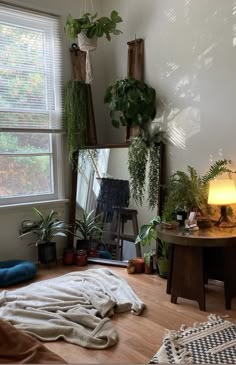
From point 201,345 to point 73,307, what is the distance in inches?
37.1

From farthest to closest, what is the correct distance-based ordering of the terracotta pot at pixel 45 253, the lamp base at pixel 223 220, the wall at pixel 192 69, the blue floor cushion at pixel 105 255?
the blue floor cushion at pixel 105 255 < the terracotta pot at pixel 45 253 < the wall at pixel 192 69 < the lamp base at pixel 223 220

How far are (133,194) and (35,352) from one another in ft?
7.31


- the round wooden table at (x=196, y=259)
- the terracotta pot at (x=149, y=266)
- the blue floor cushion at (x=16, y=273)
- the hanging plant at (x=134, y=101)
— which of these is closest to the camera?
the round wooden table at (x=196, y=259)

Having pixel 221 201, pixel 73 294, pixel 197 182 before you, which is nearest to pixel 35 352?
pixel 73 294

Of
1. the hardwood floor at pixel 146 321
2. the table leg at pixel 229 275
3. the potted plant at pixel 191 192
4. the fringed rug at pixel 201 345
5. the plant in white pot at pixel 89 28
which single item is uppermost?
the plant in white pot at pixel 89 28

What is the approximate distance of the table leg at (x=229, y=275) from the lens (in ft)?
8.95

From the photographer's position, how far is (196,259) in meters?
2.72

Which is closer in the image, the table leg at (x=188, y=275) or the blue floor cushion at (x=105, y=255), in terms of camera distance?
the table leg at (x=188, y=275)

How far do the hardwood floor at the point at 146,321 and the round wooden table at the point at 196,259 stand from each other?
0.36 ft

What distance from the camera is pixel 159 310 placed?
8.86 feet

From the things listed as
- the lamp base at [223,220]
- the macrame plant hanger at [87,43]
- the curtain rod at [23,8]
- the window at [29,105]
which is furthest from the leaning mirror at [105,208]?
the curtain rod at [23,8]

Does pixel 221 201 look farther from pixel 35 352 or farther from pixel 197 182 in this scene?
pixel 35 352

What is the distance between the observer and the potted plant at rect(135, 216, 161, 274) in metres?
3.38

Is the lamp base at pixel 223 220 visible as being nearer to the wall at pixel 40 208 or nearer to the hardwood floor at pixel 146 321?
the hardwood floor at pixel 146 321
